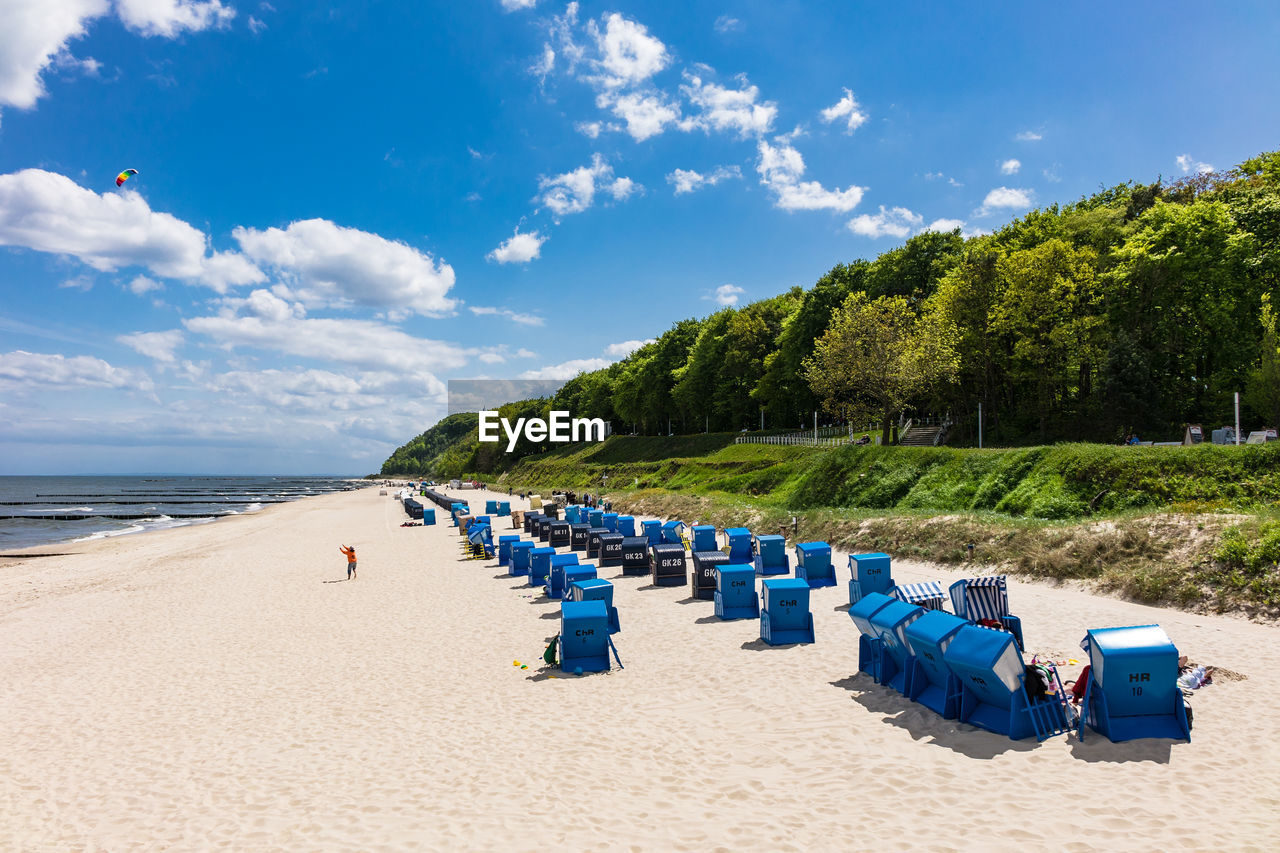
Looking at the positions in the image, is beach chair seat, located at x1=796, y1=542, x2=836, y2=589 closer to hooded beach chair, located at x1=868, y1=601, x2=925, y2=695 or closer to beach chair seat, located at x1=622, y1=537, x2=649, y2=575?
beach chair seat, located at x1=622, y1=537, x2=649, y2=575

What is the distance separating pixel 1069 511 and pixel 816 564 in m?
10.1

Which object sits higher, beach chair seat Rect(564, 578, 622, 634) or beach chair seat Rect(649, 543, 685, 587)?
beach chair seat Rect(564, 578, 622, 634)

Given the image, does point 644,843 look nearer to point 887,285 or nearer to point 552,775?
point 552,775

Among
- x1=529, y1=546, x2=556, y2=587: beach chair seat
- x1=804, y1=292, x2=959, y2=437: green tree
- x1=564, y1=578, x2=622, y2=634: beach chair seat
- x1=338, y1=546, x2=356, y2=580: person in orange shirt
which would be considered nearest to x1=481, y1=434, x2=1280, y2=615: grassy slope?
x1=804, y1=292, x2=959, y2=437: green tree

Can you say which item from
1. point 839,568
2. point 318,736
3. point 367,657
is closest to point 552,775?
point 318,736

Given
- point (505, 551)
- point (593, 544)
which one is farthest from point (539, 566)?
point (593, 544)

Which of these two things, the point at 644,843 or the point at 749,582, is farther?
the point at 749,582

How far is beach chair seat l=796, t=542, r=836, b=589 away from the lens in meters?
18.9

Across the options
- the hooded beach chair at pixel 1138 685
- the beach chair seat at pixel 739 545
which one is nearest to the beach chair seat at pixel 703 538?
the beach chair seat at pixel 739 545

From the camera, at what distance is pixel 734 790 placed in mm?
7516

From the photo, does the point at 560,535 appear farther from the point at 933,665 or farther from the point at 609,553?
the point at 933,665

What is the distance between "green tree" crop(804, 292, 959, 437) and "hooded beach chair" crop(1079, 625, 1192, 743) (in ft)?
110

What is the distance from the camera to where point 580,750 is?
8.86 meters

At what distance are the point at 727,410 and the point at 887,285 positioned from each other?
2334 cm
